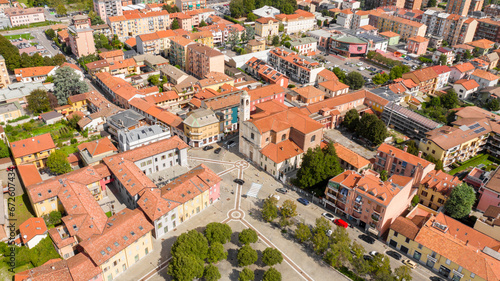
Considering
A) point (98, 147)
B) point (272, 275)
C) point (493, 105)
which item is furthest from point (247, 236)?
point (493, 105)

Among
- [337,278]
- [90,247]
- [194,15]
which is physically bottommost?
[337,278]

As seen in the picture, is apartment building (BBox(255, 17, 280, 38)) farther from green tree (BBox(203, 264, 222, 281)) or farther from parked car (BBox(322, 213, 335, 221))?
green tree (BBox(203, 264, 222, 281))

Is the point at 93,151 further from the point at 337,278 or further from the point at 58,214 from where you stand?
the point at 337,278

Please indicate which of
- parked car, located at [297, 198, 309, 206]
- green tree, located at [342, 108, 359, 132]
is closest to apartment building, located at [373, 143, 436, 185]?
green tree, located at [342, 108, 359, 132]

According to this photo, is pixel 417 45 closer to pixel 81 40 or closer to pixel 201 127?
pixel 201 127

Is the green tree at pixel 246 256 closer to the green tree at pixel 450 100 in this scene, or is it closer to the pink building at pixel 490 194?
the pink building at pixel 490 194

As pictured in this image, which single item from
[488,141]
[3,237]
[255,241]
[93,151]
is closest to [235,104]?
[93,151]
